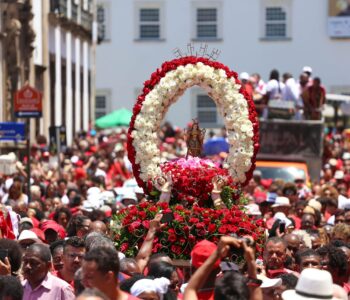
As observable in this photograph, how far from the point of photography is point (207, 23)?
→ 52312mm

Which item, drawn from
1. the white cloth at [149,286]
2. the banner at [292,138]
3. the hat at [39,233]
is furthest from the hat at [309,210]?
the banner at [292,138]

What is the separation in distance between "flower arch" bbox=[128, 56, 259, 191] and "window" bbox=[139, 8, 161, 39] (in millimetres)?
39199

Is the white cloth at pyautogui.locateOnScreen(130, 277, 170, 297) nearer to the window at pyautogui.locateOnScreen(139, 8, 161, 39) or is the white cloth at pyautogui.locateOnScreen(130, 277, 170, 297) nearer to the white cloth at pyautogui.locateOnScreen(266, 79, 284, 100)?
the white cloth at pyautogui.locateOnScreen(266, 79, 284, 100)

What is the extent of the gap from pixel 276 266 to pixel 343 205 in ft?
21.2

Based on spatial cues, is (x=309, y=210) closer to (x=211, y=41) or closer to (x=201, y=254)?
(x=201, y=254)

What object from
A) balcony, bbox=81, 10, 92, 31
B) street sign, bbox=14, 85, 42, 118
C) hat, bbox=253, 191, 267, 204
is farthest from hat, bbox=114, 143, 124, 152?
balcony, bbox=81, 10, 92, 31

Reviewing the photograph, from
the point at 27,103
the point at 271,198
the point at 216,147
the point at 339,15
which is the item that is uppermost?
the point at 339,15

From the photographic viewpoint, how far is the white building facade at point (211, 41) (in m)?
51.5

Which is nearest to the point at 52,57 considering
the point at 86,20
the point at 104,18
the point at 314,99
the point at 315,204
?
the point at 86,20

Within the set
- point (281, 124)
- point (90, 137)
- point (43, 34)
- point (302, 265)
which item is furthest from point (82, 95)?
point (302, 265)

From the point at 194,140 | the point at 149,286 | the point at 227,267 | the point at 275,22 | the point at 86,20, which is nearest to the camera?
A: the point at 227,267

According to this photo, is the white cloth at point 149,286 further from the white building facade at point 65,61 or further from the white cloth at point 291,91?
the white building facade at point 65,61

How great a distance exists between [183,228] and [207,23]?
40349 mm

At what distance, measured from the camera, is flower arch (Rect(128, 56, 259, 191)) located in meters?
13.5
